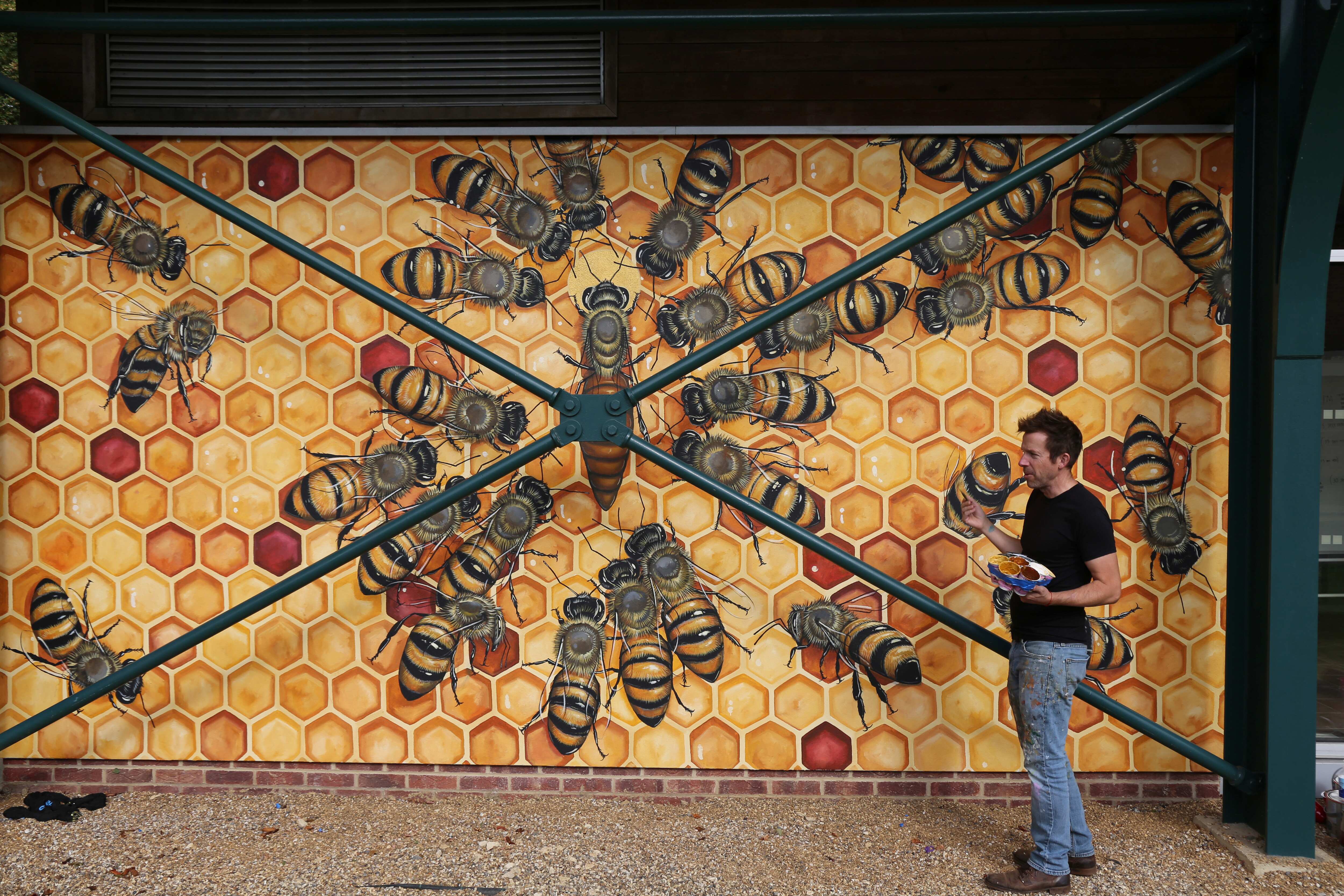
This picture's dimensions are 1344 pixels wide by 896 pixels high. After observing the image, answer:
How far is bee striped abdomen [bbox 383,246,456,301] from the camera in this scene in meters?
3.79

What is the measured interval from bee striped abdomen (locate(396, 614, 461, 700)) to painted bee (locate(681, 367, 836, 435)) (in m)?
1.56

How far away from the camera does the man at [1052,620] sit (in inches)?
111

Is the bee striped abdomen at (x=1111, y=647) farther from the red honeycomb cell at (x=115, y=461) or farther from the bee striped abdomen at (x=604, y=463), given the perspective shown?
the red honeycomb cell at (x=115, y=461)

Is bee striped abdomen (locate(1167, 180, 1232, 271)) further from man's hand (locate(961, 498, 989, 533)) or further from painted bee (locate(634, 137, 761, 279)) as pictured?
painted bee (locate(634, 137, 761, 279))

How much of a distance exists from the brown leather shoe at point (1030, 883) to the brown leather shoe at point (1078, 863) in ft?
0.30

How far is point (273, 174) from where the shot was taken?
12.5 feet

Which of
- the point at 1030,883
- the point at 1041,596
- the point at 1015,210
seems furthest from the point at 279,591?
the point at 1015,210

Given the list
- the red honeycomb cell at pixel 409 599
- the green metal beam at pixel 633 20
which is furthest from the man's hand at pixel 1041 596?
the red honeycomb cell at pixel 409 599

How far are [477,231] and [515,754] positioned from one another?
8.25ft

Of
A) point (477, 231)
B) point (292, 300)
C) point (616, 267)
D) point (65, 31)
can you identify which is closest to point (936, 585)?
point (616, 267)

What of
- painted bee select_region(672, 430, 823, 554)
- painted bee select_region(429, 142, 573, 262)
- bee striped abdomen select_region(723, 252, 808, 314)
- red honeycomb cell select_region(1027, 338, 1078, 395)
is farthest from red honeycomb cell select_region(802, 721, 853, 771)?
painted bee select_region(429, 142, 573, 262)

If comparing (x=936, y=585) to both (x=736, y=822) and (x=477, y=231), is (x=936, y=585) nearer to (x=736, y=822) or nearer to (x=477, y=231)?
(x=736, y=822)

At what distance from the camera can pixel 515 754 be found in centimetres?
383

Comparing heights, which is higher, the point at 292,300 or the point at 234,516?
the point at 292,300
